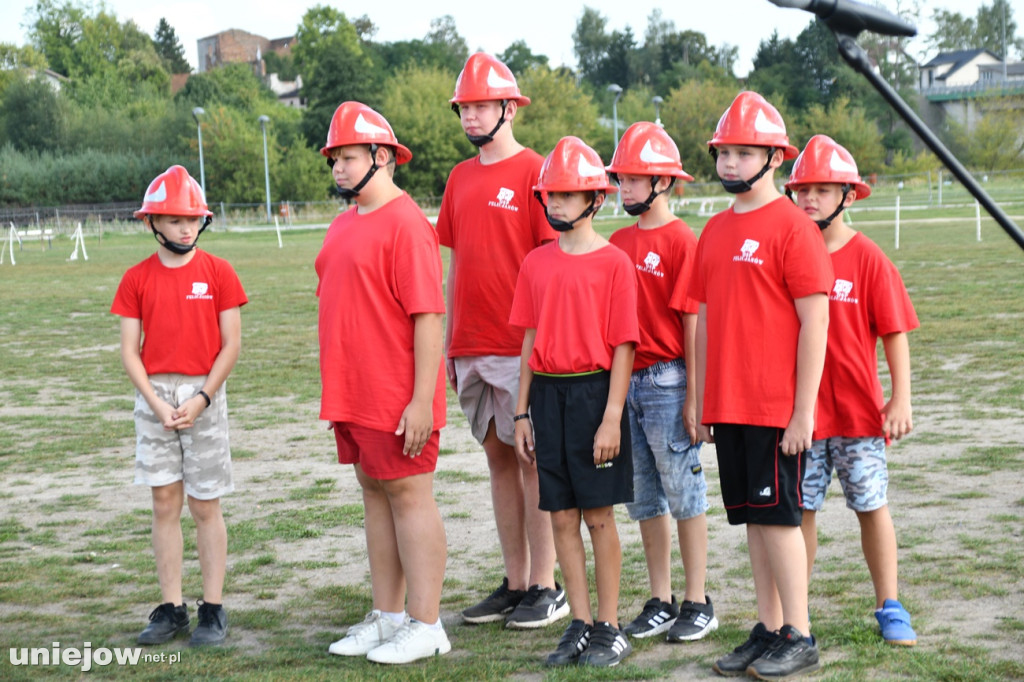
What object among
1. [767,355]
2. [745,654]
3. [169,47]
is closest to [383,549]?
[745,654]

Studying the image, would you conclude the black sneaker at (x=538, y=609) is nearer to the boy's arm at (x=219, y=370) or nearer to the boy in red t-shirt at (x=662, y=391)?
the boy in red t-shirt at (x=662, y=391)

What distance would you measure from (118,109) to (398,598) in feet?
313

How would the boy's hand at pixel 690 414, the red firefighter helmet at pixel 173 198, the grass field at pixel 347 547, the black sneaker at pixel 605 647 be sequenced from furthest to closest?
the red firefighter helmet at pixel 173 198 < the boy's hand at pixel 690 414 < the grass field at pixel 347 547 < the black sneaker at pixel 605 647

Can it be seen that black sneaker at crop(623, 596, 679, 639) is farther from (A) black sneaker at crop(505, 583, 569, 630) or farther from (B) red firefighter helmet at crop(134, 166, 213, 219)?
(B) red firefighter helmet at crop(134, 166, 213, 219)

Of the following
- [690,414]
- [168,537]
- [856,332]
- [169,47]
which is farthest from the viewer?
[169,47]

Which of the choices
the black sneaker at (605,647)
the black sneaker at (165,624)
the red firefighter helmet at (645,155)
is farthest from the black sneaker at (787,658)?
the black sneaker at (165,624)

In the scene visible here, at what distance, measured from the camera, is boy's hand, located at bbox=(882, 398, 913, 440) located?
4.51 meters

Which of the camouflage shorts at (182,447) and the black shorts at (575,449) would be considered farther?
the camouflage shorts at (182,447)

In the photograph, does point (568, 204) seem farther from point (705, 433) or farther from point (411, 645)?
point (411, 645)

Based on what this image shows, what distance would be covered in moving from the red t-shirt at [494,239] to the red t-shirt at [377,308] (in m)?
0.59

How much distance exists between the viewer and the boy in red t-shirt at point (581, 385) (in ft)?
14.7

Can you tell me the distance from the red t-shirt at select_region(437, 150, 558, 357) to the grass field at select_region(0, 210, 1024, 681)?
130cm

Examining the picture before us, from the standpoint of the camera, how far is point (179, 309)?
5.01 metres

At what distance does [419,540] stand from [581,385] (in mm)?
916
